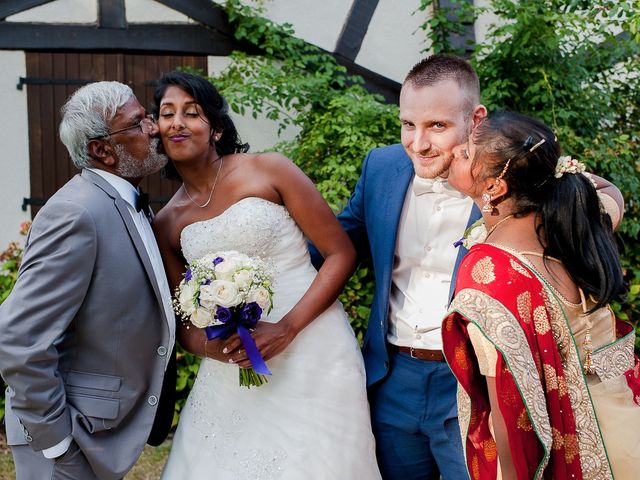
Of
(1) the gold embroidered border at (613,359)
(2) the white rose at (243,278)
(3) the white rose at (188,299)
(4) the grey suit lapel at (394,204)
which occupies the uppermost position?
(4) the grey suit lapel at (394,204)

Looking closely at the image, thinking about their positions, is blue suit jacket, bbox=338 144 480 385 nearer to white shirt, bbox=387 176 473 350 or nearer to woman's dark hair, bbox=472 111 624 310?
white shirt, bbox=387 176 473 350

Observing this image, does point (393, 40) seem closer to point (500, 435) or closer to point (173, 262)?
point (173, 262)

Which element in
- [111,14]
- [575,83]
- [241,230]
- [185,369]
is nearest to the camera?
[241,230]

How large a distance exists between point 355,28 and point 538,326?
5.55m

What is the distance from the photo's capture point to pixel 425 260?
3.04m

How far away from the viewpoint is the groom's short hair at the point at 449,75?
2838 mm

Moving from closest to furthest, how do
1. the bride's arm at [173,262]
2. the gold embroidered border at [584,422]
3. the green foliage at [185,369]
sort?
1. the gold embroidered border at [584,422]
2. the bride's arm at [173,262]
3. the green foliage at [185,369]

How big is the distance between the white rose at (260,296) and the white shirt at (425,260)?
0.56m

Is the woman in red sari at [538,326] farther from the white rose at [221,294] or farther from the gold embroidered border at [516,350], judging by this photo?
the white rose at [221,294]

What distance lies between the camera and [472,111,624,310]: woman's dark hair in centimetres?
218

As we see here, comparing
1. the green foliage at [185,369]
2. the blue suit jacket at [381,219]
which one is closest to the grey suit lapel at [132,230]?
the blue suit jacket at [381,219]

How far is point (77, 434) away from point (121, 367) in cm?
29

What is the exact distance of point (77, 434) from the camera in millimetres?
2812

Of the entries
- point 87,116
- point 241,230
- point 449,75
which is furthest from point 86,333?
point 449,75
